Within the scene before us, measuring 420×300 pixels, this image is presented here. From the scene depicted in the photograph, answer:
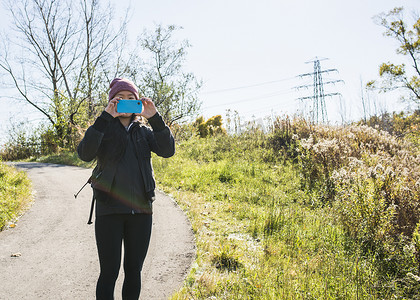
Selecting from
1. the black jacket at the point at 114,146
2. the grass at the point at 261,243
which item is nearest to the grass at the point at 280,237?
the grass at the point at 261,243

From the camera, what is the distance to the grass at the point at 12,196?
5.88m

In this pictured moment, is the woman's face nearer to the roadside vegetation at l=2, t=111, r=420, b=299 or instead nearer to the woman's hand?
the woman's hand

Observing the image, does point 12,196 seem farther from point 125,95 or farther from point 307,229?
point 307,229

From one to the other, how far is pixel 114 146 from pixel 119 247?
0.82 m

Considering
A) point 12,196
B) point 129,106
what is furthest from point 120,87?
point 12,196

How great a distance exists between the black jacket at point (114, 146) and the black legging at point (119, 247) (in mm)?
231

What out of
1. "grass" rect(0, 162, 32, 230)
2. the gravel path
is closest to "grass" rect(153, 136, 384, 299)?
the gravel path

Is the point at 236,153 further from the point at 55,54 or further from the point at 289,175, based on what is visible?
the point at 55,54

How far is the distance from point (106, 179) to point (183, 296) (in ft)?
5.68

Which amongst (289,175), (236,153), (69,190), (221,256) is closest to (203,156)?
(236,153)

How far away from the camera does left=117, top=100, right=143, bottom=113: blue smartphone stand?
2.36m

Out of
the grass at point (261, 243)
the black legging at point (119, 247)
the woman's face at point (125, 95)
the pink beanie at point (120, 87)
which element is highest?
the pink beanie at point (120, 87)

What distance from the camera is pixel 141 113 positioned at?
8.04ft

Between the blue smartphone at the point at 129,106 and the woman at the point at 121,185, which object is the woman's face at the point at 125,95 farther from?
the blue smartphone at the point at 129,106
